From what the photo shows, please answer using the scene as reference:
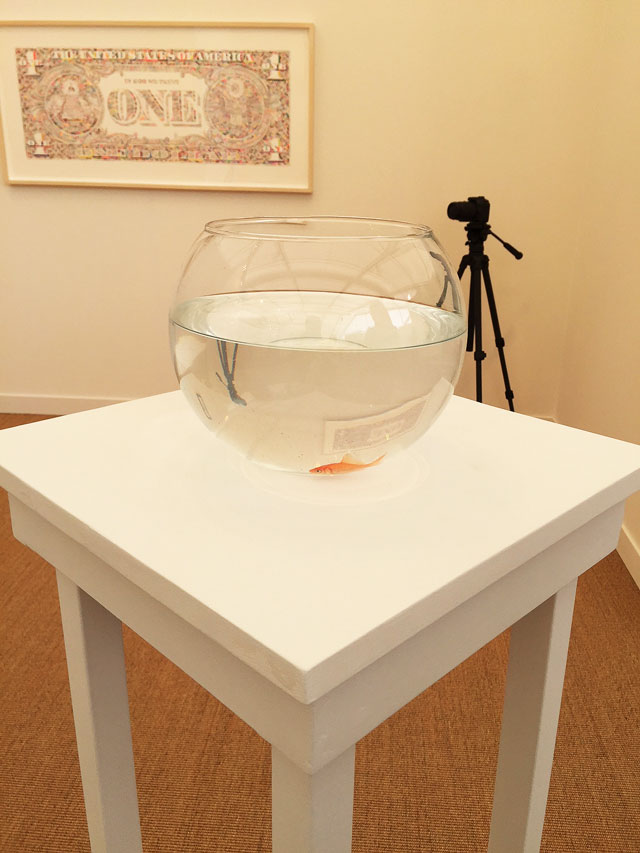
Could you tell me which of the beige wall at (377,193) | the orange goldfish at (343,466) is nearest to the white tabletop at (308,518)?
the orange goldfish at (343,466)

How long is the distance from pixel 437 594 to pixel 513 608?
0.15 meters

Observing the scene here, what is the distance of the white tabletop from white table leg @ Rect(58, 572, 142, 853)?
15 cm

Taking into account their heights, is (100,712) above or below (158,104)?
below

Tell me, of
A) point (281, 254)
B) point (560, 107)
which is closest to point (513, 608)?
point (281, 254)

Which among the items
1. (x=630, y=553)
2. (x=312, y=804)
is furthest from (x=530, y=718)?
(x=630, y=553)

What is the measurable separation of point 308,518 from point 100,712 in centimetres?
36

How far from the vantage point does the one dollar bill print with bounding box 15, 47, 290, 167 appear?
7.82 feet

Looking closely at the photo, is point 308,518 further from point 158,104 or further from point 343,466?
point 158,104

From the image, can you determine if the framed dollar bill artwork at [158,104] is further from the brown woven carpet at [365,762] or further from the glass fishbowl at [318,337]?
the glass fishbowl at [318,337]

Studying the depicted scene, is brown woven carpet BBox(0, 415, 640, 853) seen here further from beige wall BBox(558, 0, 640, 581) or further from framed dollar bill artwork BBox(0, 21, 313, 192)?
framed dollar bill artwork BBox(0, 21, 313, 192)

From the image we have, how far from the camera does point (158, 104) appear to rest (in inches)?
95.7

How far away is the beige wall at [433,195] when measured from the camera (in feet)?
7.38

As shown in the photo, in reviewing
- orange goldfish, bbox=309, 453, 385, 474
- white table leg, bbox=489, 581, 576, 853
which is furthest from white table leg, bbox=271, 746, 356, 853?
white table leg, bbox=489, 581, 576, 853

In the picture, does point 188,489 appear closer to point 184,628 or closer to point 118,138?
point 184,628
